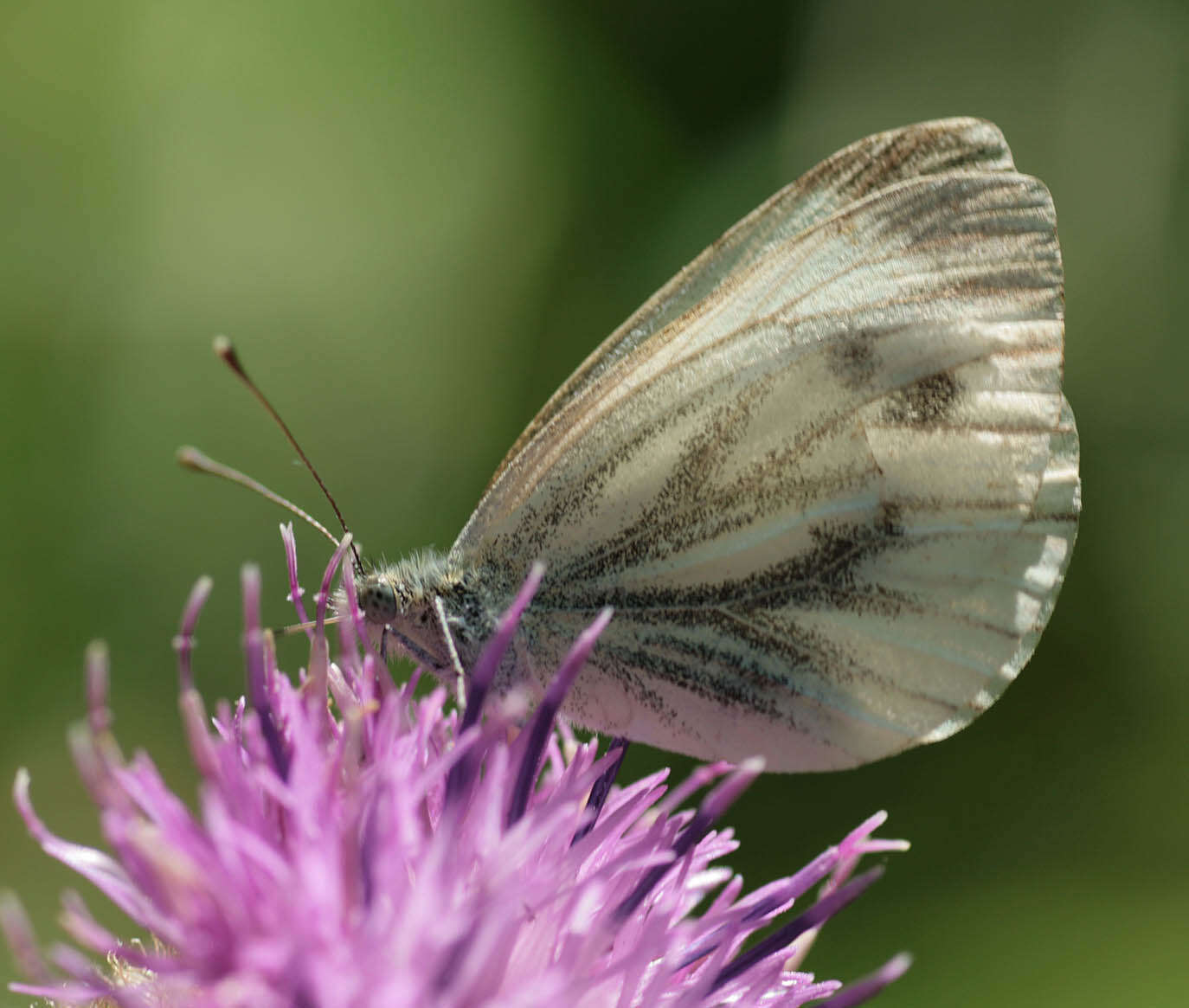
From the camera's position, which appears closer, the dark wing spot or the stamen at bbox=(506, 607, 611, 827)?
the stamen at bbox=(506, 607, 611, 827)

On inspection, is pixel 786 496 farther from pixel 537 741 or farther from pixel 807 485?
pixel 537 741

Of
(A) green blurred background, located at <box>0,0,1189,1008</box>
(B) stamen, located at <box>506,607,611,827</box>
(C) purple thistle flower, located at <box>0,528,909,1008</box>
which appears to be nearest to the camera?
(C) purple thistle flower, located at <box>0,528,909,1008</box>

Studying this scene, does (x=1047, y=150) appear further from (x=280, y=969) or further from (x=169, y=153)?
(x=280, y=969)

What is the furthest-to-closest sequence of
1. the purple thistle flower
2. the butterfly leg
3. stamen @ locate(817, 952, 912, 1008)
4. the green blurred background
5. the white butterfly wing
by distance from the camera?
the green blurred background, the white butterfly wing, the butterfly leg, stamen @ locate(817, 952, 912, 1008), the purple thistle flower

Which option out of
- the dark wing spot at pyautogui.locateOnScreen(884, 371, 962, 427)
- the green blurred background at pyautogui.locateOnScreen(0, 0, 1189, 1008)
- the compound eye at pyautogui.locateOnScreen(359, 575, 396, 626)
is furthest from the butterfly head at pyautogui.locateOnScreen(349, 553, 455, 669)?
the green blurred background at pyautogui.locateOnScreen(0, 0, 1189, 1008)

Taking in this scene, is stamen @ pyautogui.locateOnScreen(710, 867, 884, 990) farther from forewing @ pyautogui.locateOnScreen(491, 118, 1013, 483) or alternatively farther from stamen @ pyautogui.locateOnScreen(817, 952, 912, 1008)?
forewing @ pyautogui.locateOnScreen(491, 118, 1013, 483)

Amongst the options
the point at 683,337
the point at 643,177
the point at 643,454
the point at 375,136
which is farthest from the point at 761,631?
the point at 375,136

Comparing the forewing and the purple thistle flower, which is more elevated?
the forewing
